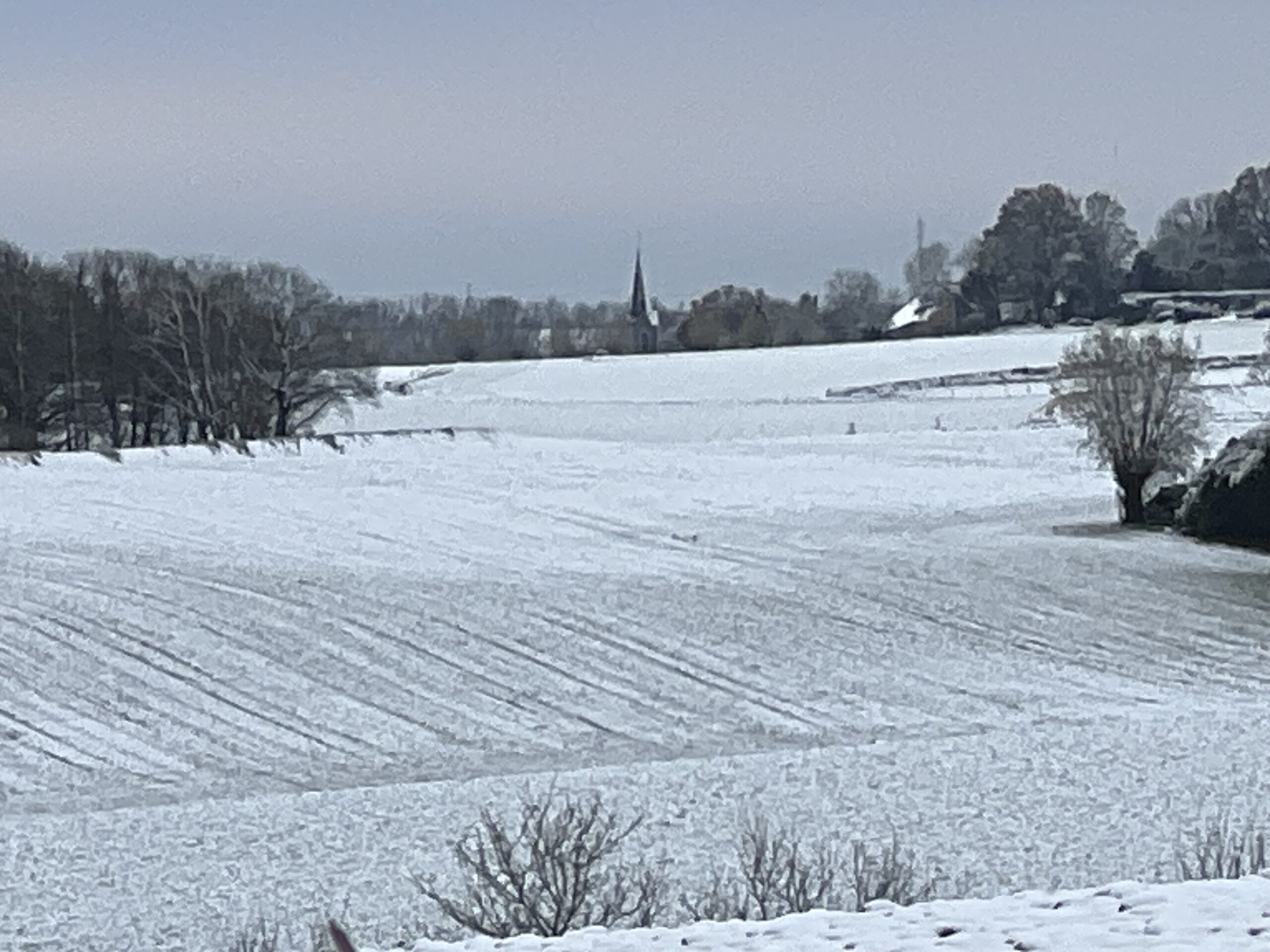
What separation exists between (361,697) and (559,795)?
4.93 m

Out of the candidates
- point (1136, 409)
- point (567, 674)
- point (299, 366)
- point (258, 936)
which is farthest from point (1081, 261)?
point (258, 936)

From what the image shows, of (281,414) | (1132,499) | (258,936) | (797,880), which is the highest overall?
(281,414)

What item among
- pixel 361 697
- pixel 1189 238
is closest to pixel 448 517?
pixel 361 697

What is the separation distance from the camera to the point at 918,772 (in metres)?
20.5

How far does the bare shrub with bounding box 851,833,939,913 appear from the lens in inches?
490

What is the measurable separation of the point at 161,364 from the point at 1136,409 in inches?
1443

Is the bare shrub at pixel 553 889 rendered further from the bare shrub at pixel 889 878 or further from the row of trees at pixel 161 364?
the row of trees at pixel 161 364

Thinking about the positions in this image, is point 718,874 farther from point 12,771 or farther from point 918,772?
point 12,771

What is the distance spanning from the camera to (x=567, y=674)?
82.9 ft

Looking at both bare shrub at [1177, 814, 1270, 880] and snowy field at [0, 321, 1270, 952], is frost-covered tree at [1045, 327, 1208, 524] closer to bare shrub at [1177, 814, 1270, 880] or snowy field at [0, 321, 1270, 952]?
snowy field at [0, 321, 1270, 952]

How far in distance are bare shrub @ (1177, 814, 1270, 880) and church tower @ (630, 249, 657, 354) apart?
440 feet

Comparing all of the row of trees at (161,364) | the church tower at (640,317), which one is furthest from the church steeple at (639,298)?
the row of trees at (161,364)

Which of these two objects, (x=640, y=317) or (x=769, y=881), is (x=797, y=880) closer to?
(x=769, y=881)

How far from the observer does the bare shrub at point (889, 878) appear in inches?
490
